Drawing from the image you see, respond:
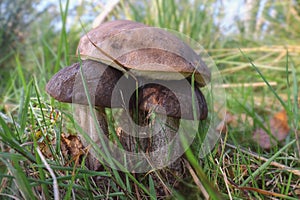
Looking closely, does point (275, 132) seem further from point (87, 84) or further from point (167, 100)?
point (87, 84)

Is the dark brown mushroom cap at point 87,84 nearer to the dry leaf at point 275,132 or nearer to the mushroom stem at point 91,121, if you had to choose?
the mushroom stem at point 91,121

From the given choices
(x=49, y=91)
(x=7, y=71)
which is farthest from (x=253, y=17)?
(x=49, y=91)

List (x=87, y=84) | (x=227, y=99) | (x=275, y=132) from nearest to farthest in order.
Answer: (x=87, y=84), (x=275, y=132), (x=227, y=99)

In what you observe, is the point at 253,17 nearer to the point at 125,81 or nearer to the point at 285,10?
the point at 285,10

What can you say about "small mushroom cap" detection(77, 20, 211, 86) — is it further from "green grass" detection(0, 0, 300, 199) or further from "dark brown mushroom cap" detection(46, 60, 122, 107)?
"green grass" detection(0, 0, 300, 199)

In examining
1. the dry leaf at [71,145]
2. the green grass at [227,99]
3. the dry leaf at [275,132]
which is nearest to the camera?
the green grass at [227,99]

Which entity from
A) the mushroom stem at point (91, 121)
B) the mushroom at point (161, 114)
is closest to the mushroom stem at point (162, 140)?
the mushroom at point (161, 114)

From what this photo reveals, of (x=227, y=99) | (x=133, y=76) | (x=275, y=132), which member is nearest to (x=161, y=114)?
(x=133, y=76)
